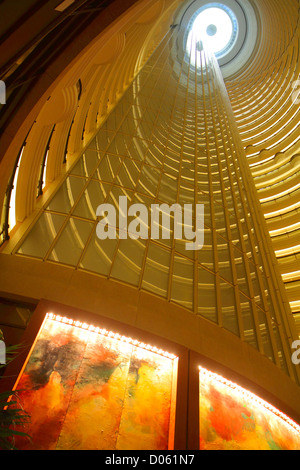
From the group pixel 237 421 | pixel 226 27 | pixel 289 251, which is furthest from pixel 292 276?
pixel 226 27

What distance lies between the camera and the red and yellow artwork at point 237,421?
5906 millimetres

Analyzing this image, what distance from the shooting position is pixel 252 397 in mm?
6973

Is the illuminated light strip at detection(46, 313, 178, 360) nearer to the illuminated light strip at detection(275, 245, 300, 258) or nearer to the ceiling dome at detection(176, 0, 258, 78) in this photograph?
the illuminated light strip at detection(275, 245, 300, 258)

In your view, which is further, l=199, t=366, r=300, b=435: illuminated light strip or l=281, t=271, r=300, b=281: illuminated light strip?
l=281, t=271, r=300, b=281: illuminated light strip

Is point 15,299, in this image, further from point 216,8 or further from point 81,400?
point 216,8

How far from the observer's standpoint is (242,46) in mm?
42812

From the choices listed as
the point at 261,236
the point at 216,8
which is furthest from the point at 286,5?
the point at 261,236

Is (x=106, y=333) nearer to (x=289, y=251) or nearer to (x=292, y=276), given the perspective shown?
(x=292, y=276)

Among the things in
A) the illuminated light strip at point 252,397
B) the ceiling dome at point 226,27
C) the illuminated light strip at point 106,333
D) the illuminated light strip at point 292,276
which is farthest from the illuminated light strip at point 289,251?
the ceiling dome at point 226,27

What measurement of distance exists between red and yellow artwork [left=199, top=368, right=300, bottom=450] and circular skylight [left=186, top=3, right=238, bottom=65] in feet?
148

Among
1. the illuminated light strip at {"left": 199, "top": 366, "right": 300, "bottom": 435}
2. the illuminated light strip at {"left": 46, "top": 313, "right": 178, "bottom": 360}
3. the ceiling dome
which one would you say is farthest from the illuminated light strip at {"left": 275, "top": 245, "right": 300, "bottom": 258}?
the ceiling dome

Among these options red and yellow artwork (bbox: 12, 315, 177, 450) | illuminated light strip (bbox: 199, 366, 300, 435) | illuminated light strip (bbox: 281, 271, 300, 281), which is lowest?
red and yellow artwork (bbox: 12, 315, 177, 450)

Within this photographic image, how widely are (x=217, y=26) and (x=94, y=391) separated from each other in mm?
53971

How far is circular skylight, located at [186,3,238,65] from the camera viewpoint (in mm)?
44719
